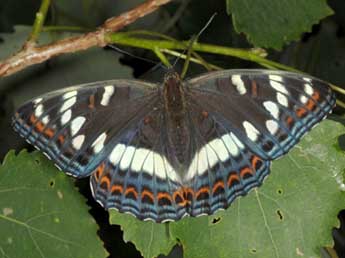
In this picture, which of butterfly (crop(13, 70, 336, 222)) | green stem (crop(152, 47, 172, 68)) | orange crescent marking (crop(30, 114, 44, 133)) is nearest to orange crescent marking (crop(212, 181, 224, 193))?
butterfly (crop(13, 70, 336, 222))

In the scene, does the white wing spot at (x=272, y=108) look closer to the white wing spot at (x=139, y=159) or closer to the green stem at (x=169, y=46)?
the green stem at (x=169, y=46)

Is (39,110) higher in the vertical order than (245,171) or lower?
higher

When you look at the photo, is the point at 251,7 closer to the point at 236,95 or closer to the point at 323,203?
the point at 236,95

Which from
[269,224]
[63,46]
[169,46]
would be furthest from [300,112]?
[63,46]

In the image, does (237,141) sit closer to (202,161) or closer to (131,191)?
(202,161)

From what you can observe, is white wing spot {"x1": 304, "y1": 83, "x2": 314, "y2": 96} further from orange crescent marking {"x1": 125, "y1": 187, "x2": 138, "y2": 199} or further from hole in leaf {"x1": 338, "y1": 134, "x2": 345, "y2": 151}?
orange crescent marking {"x1": 125, "y1": 187, "x2": 138, "y2": 199}

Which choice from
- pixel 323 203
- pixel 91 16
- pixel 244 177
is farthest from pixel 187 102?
pixel 91 16
